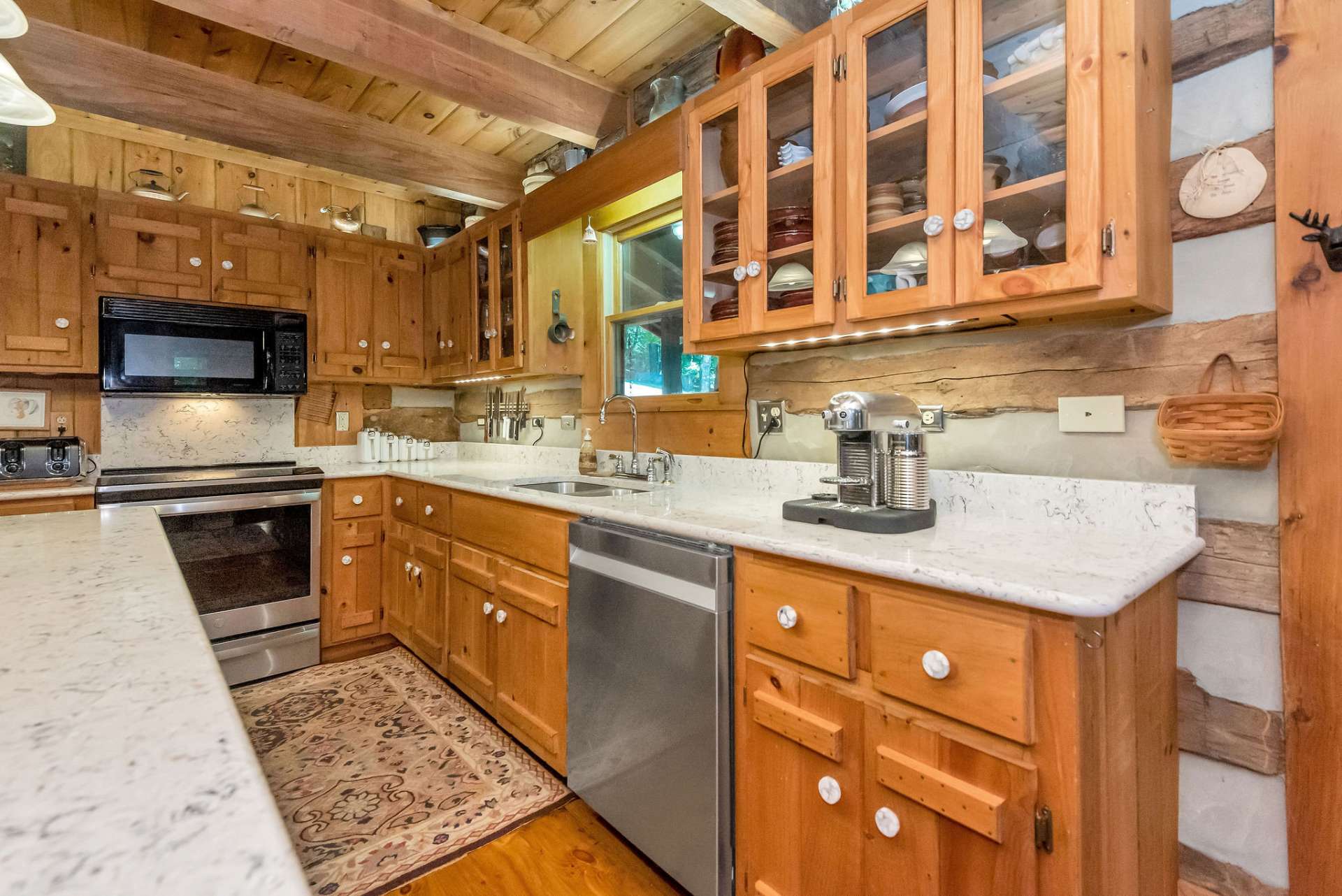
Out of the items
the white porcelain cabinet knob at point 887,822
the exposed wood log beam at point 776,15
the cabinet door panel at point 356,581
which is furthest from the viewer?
the cabinet door panel at point 356,581

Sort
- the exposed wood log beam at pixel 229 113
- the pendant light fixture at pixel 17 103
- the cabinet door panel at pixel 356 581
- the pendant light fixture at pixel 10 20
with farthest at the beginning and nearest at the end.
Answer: the cabinet door panel at pixel 356 581 → the exposed wood log beam at pixel 229 113 → the pendant light fixture at pixel 17 103 → the pendant light fixture at pixel 10 20

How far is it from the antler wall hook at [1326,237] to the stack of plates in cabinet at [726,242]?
1182 mm

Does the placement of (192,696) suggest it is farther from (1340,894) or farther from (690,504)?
(1340,894)

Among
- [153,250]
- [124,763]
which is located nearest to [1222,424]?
[124,763]

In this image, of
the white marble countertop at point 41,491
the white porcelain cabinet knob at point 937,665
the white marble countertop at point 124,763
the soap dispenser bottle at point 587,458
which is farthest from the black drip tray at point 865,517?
the white marble countertop at point 41,491

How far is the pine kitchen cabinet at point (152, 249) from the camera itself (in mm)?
2777

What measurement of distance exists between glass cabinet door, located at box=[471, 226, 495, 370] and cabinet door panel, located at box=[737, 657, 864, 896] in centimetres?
229

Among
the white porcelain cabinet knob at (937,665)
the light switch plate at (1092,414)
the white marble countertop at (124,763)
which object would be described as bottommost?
the white porcelain cabinet knob at (937,665)

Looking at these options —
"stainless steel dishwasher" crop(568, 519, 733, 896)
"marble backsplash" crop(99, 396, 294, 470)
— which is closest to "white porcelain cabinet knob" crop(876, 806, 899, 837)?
"stainless steel dishwasher" crop(568, 519, 733, 896)

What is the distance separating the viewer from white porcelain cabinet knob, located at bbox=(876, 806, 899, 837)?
1.12m

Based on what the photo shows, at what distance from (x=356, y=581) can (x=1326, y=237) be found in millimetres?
3555

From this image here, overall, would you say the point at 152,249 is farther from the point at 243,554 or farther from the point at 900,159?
the point at 900,159

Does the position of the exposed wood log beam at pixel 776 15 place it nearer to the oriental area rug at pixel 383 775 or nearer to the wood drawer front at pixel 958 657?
the wood drawer front at pixel 958 657

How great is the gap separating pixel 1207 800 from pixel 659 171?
216 cm
